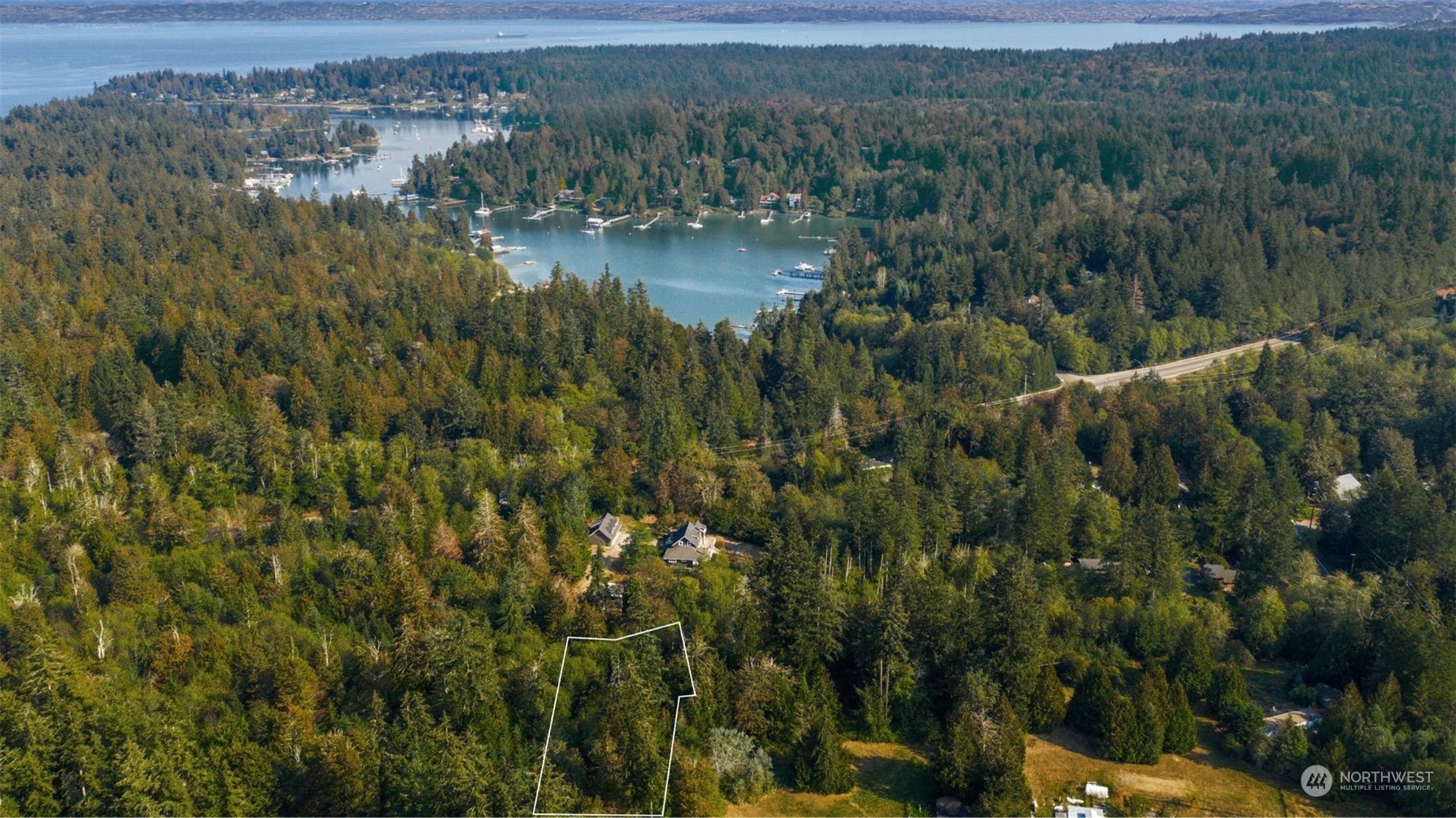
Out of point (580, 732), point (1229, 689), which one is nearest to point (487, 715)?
point (580, 732)

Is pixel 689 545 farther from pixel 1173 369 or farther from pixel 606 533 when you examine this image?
pixel 1173 369

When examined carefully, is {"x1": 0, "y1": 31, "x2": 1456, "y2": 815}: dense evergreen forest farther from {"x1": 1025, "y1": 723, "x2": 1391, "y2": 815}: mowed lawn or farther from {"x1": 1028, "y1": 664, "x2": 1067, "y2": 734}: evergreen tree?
{"x1": 1025, "y1": 723, "x2": 1391, "y2": 815}: mowed lawn

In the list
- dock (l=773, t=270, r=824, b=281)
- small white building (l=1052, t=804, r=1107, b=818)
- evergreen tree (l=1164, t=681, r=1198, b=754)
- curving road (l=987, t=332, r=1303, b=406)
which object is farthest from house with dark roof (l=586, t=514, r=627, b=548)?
dock (l=773, t=270, r=824, b=281)

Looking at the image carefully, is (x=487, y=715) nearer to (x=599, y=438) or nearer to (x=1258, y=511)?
(x=599, y=438)

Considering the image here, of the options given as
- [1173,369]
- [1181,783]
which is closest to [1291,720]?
[1181,783]

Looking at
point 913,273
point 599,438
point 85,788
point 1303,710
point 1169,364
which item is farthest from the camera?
point 913,273

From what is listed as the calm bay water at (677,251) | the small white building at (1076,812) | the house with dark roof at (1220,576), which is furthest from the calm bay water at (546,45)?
the small white building at (1076,812)
